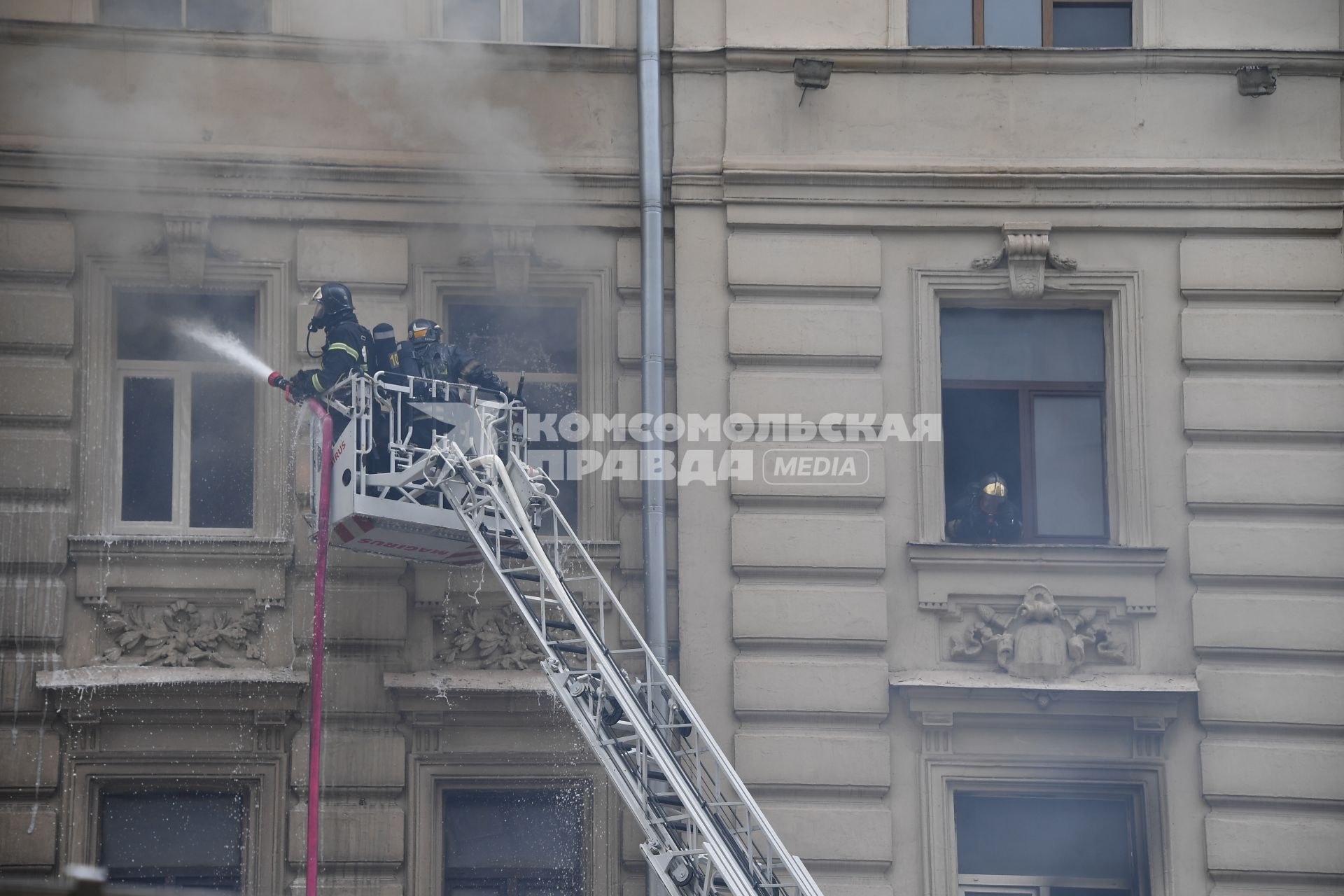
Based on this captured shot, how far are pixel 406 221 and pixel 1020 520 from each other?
16.3 ft

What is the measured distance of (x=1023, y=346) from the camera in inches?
492

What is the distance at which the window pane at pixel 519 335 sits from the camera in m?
12.4

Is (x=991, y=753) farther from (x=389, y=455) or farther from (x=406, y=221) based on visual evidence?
(x=406, y=221)

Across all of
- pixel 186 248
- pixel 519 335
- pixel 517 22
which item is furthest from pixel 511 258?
pixel 186 248

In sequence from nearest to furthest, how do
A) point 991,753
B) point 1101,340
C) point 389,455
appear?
1. point 389,455
2. point 991,753
3. point 1101,340

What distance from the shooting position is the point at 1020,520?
483 inches

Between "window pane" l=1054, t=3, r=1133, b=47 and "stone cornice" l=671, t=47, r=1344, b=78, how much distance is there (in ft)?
1.12

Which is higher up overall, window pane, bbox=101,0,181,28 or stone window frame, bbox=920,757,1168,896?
window pane, bbox=101,0,181,28

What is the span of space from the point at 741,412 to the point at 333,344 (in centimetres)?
289

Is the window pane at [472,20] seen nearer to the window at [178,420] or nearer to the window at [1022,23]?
the window at [178,420]

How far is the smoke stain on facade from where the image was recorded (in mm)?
11578

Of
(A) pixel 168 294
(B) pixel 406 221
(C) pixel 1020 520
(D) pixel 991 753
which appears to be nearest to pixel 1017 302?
(C) pixel 1020 520

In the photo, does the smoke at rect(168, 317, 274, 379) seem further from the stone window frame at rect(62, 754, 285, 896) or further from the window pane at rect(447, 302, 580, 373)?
the stone window frame at rect(62, 754, 285, 896)

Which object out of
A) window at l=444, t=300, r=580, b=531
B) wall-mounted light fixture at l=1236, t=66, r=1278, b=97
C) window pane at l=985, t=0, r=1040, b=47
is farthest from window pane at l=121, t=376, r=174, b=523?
wall-mounted light fixture at l=1236, t=66, r=1278, b=97
